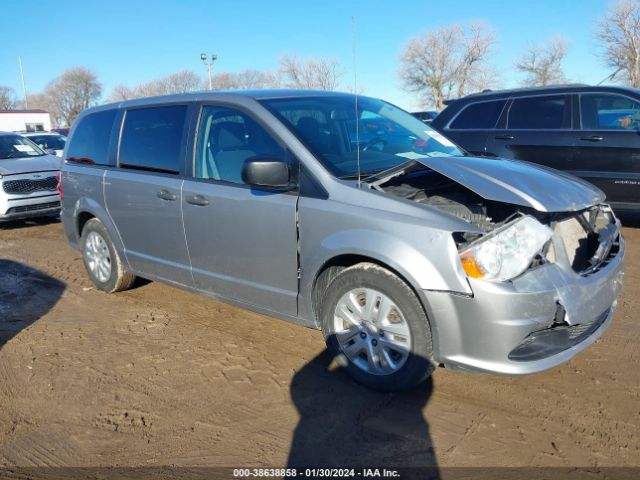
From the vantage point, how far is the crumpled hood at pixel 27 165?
349 inches

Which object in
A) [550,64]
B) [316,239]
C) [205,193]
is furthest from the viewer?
[550,64]

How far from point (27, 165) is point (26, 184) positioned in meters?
0.44

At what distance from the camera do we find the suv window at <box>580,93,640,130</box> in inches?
245

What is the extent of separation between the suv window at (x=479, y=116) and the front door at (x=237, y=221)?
444 cm

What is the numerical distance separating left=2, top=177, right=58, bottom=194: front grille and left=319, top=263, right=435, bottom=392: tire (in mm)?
7605

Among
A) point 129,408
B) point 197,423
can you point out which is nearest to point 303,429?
point 197,423

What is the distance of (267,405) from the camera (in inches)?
123

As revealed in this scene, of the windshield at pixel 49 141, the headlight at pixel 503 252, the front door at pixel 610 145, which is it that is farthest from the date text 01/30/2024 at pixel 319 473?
the windshield at pixel 49 141

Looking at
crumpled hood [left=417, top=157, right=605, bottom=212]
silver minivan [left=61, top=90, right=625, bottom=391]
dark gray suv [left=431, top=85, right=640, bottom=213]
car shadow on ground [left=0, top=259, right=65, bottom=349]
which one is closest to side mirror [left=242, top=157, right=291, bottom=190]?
silver minivan [left=61, top=90, right=625, bottom=391]

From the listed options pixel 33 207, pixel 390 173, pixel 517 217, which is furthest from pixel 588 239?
pixel 33 207

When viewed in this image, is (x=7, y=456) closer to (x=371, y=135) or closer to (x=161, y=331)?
(x=161, y=331)

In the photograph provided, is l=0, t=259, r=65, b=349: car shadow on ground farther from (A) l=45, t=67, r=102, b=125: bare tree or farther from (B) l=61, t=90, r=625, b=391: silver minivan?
(A) l=45, t=67, r=102, b=125: bare tree

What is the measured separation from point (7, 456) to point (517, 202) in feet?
10.1

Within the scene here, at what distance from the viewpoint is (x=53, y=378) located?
3.59 metres
